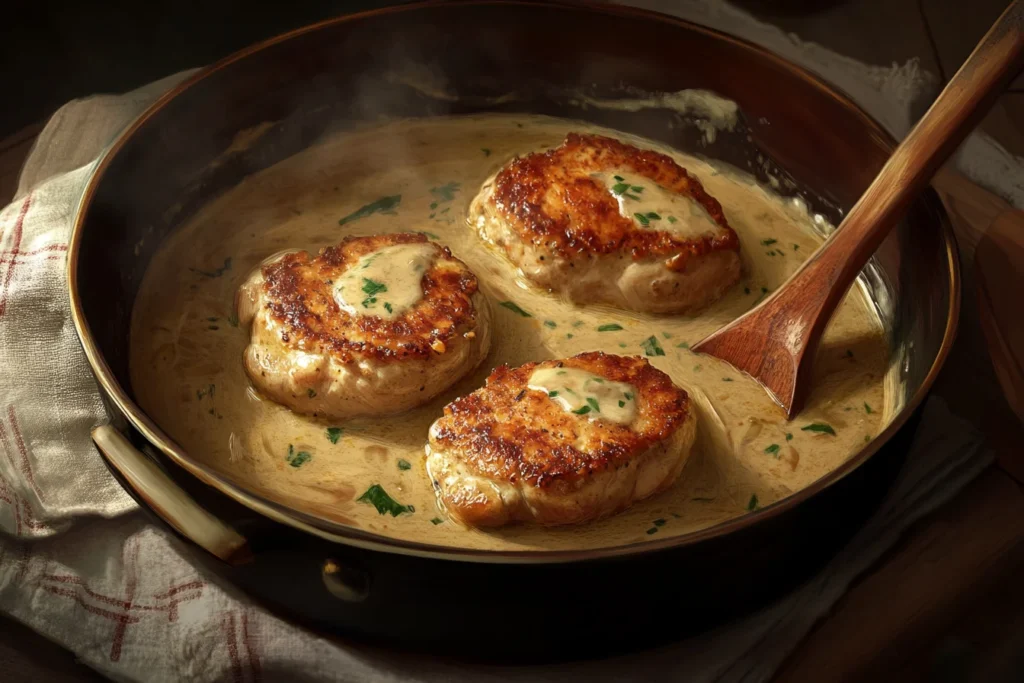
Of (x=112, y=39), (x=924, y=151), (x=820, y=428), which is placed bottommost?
(x=112, y=39)

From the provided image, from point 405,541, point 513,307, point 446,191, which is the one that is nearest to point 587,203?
point 513,307

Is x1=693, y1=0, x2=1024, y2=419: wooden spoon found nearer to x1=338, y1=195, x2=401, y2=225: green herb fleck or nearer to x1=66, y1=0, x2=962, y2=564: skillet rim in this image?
x1=66, y1=0, x2=962, y2=564: skillet rim

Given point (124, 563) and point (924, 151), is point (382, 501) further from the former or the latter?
point (924, 151)

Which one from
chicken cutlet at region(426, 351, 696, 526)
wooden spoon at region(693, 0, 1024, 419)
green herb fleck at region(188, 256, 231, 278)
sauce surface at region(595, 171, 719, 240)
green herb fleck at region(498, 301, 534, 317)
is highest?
wooden spoon at region(693, 0, 1024, 419)

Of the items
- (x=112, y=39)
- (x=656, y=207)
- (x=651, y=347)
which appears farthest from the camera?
(x=112, y=39)

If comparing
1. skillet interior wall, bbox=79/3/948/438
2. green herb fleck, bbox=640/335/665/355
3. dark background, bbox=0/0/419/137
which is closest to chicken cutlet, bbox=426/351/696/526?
green herb fleck, bbox=640/335/665/355

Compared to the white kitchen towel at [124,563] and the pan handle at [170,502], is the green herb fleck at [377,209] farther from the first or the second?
the pan handle at [170,502]
